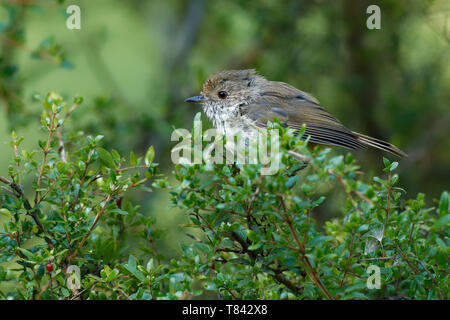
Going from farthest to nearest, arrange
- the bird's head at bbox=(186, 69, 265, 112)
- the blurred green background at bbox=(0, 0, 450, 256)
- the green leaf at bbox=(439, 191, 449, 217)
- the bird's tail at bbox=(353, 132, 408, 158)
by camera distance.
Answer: the blurred green background at bbox=(0, 0, 450, 256) → the bird's head at bbox=(186, 69, 265, 112) → the bird's tail at bbox=(353, 132, 408, 158) → the green leaf at bbox=(439, 191, 449, 217)

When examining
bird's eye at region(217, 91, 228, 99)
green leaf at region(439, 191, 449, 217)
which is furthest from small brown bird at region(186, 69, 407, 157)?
green leaf at region(439, 191, 449, 217)

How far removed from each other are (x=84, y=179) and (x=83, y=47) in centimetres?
388

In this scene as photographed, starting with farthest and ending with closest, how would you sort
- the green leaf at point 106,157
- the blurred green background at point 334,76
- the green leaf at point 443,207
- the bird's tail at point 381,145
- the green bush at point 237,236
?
the blurred green background at point 334,76 < the bird's tail at point 381,145 < the green leaf at point 106,157 < the green bush at point 237,236 < the green leaf at point 443,207

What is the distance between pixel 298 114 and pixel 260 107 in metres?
0.31

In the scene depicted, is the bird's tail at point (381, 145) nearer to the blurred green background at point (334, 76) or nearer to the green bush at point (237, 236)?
the blurred green background at point (334, 76)

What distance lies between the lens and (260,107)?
4.16 m

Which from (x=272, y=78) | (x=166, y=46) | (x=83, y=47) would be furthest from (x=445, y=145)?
(x=83, y=47)

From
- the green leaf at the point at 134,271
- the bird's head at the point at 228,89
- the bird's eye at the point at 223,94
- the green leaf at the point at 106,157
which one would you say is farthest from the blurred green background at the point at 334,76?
the green leaf at the point at 134,271

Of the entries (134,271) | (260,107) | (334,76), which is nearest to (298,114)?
(260,107)

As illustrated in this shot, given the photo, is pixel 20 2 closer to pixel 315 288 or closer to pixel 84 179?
pixel 84 179

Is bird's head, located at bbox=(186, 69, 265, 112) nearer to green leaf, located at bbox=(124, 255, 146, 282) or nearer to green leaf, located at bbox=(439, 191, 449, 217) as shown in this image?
Answer: green leaf, located at bbox=(124, 255, 146, 282)

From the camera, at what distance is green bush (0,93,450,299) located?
1.85 metres

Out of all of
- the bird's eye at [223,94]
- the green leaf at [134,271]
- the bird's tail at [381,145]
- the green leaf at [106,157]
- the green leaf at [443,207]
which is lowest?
the green leaf at [134,271]

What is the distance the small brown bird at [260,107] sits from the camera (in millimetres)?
3955
